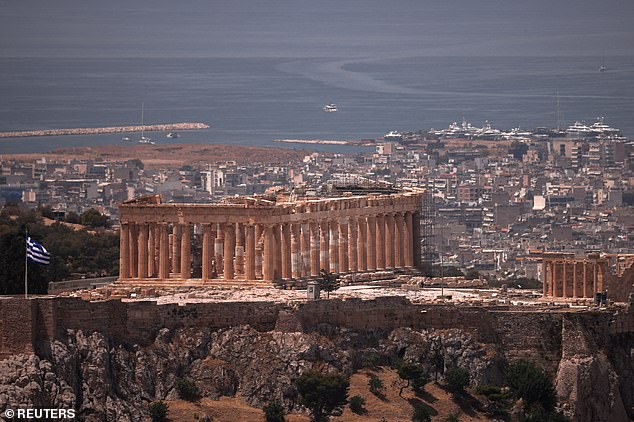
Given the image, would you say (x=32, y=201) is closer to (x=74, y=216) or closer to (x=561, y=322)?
(x=74, y=216)

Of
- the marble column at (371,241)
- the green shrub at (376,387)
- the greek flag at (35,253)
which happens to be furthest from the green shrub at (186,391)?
the marble column at (371,241)

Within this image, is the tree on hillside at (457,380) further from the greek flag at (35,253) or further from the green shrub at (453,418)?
the greek flag at (35,253)

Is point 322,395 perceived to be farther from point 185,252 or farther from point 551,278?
point 551,278

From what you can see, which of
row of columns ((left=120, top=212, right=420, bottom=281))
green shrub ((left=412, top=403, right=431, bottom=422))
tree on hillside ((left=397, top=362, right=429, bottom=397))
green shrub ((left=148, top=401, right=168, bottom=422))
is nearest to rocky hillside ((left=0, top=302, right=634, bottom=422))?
green shrub ((left=148, top=401, right=168, bottom=422))

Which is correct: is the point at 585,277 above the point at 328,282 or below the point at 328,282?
above

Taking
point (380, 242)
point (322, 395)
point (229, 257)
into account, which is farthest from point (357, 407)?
point (380, 242)

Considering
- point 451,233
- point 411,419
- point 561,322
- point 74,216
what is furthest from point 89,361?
point 451,233

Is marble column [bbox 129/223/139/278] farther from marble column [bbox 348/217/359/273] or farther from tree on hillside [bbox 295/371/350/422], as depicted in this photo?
tree on hillside [bbox 295/371/350/422]

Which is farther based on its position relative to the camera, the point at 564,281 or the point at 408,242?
the point at 408,242
